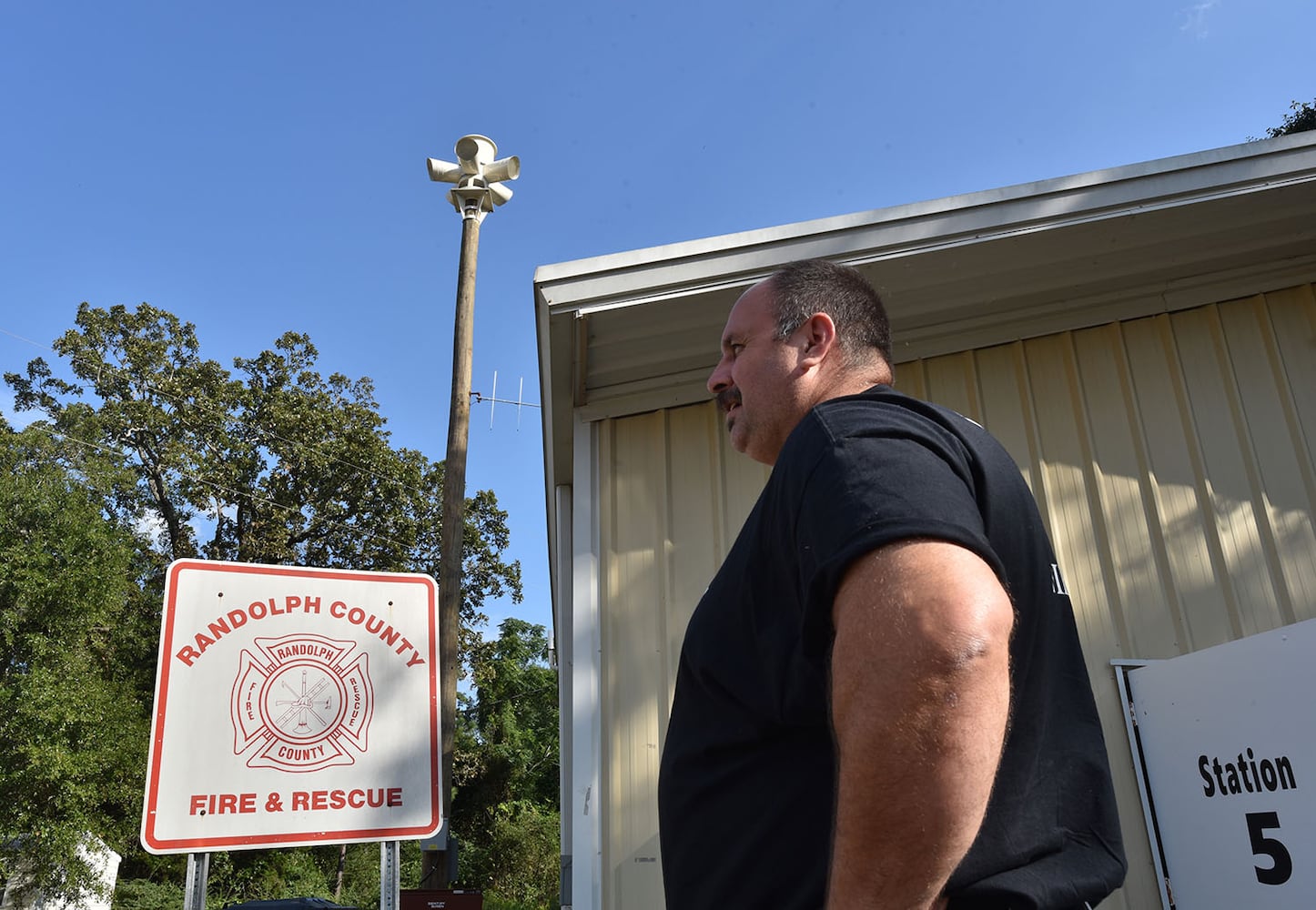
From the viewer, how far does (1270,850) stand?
2596 millimetres

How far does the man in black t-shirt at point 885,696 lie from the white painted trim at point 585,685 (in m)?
2.39

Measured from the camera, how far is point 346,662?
286cm

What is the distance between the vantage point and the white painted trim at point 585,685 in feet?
11.3

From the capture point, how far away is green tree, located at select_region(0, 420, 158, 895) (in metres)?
19.3

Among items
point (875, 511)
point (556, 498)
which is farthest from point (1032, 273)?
point (875, 511)

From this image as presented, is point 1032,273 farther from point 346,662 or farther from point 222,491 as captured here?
point 222,491

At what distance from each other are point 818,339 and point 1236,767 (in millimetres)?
2209

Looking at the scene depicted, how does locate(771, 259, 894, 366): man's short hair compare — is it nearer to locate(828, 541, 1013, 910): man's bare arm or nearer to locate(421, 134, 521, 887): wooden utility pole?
locate(828, 541, 1013, 910): man's bare arm

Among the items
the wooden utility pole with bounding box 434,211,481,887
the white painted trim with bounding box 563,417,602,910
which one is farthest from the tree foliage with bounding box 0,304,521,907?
the white painted trim with bounding box 563,417,602,910

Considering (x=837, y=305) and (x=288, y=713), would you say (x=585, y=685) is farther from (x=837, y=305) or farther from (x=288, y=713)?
(x=837, y=305)

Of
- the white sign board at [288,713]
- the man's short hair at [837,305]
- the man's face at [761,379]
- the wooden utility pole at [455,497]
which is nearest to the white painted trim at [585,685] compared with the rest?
the white sign board at [288,713]

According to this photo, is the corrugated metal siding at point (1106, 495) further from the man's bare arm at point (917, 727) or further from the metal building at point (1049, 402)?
the man's bare arm at point (917, 727)

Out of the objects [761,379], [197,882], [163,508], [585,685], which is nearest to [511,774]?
[163,508]

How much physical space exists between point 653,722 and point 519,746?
85.4ft
